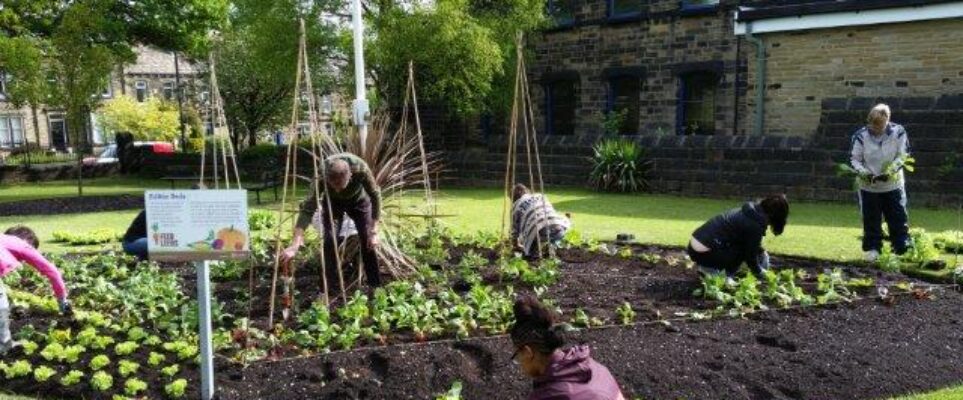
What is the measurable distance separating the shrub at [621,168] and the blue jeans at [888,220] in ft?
24.8

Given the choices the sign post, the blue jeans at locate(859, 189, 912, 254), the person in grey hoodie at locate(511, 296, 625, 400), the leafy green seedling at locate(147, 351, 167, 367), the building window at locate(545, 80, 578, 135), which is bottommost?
the leafy green seedling at locate(147, 351, 167, 367)

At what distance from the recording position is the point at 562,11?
22.2m

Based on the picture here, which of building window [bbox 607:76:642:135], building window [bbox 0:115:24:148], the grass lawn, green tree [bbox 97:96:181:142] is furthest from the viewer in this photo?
building window [bbox 0:115:24:148]

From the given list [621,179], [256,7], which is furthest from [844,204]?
[256,7]

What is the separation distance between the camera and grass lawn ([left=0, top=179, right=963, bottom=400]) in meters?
9.84

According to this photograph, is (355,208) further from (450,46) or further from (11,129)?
(11,129)

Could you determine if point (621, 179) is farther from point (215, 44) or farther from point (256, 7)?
point (215, 44)

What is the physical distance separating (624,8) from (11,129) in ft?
125

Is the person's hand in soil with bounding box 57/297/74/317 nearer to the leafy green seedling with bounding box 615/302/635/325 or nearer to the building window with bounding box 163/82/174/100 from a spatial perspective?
the leafy green seedling with bounding box 615/302/635/325

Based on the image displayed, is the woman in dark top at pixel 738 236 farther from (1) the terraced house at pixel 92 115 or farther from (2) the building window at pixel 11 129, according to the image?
(2) the building window at pixel 11 129

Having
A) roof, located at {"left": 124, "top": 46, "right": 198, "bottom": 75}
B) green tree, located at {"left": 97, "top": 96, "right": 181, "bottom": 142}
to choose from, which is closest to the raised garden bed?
green tree, located at {"left": 97, "top": 96, "right": 181, "bottom": 142}

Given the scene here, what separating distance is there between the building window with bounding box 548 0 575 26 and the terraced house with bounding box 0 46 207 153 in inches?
974

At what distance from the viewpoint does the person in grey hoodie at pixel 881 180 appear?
8.46 meters

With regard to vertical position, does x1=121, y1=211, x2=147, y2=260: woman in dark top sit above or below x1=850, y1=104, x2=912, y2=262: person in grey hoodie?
below
